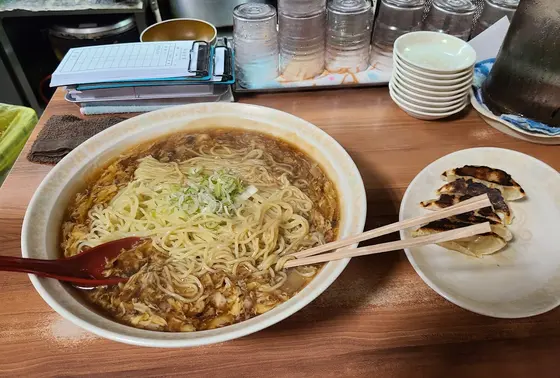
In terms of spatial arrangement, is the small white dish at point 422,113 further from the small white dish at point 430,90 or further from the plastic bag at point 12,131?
the plastic bag at point 12,131

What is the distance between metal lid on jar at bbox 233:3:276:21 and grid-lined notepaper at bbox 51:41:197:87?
0.90 feet

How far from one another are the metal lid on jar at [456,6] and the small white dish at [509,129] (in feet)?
1.63

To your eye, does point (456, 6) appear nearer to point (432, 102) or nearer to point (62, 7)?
point (432, 102)

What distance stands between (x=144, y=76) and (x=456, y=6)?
1547 mm

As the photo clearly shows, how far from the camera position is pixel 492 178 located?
141cm

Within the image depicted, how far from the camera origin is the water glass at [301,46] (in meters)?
1.98

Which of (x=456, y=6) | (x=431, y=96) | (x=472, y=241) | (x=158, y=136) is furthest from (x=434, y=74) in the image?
(x=158, y=136)

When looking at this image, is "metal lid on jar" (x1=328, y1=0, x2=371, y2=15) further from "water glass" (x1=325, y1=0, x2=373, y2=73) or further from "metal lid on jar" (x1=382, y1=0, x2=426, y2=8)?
"metal lid on jar" (x1=382, y1=0, x2=426, y2=8)

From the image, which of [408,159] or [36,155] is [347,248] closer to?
[408,159]

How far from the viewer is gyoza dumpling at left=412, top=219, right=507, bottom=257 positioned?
125 centimetres

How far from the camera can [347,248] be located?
1.09 m

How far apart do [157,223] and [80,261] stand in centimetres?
27

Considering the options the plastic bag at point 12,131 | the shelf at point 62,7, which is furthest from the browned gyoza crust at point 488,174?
the shelf at point 62,7

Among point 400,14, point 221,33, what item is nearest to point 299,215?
point 400,14
